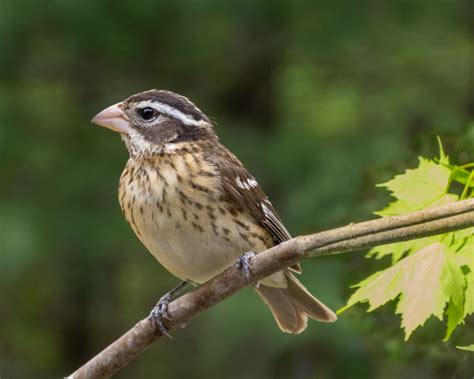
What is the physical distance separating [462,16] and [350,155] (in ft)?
7.17

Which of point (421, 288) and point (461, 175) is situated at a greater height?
point (461, 175)

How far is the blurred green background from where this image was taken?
820cm

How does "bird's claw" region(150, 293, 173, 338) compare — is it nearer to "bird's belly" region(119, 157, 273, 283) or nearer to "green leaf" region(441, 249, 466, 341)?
"bird's belly" region(119, 157, 273, 283)

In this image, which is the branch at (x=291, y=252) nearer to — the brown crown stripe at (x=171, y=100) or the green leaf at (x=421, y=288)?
the green leaf at (x=421, y=288)

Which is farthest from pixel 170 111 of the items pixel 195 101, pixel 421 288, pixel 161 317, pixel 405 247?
pixel 195 101

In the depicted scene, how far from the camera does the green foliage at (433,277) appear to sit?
2449 mm

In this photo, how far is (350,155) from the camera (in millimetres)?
7961

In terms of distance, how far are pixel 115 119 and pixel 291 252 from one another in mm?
1538

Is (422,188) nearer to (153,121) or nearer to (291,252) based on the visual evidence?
(291,252)

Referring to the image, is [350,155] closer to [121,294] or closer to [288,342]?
[288,342]

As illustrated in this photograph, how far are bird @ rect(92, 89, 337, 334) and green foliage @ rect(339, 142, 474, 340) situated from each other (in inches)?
39.6

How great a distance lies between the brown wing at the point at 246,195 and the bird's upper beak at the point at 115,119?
39cm

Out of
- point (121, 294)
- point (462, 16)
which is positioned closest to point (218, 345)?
point (121, 294)

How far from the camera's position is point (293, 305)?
4070 millimetres
